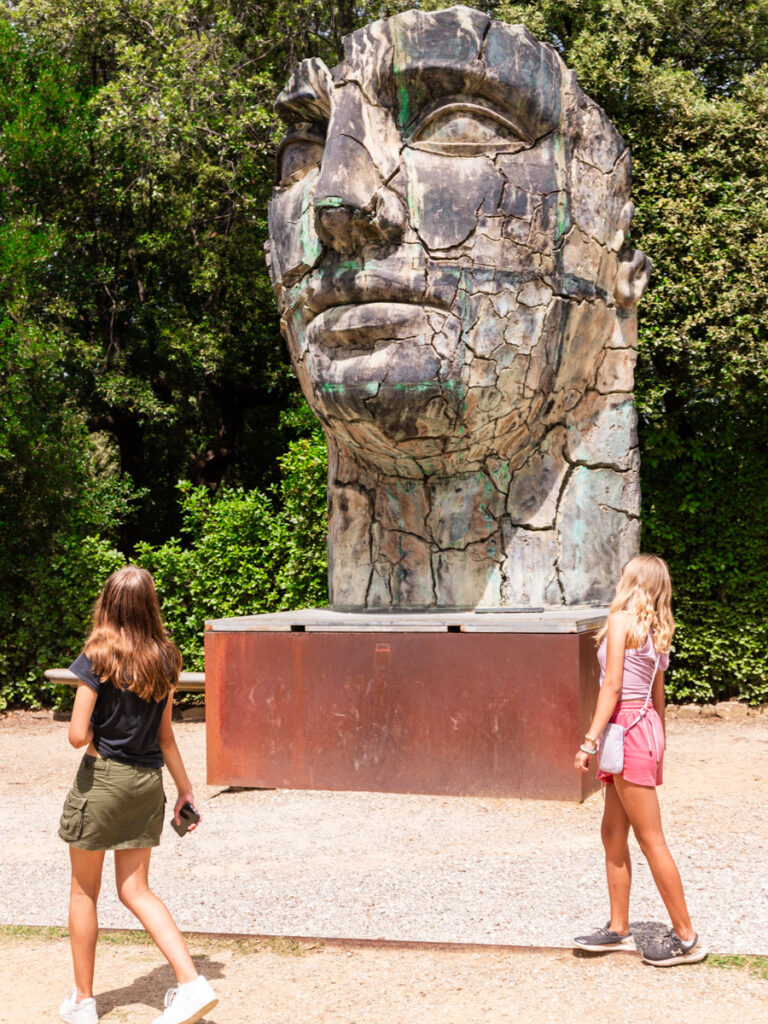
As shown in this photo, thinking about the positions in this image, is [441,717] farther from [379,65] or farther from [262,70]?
[262,70]

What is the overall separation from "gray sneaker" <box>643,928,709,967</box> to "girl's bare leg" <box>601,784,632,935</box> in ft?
0.37

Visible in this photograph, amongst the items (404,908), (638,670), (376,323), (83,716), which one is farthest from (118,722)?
(376,323)

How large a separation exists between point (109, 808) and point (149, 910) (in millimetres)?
284

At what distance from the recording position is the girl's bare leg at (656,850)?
3.04 metres

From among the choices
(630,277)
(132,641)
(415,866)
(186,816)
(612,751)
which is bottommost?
(415,866)

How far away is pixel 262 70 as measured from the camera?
10.8 m

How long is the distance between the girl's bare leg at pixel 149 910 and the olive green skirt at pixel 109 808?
0.14 feet

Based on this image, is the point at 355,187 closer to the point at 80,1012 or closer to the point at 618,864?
the point at 618,864

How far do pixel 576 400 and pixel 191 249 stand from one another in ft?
21.0

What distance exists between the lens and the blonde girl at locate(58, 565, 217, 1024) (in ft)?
9.14

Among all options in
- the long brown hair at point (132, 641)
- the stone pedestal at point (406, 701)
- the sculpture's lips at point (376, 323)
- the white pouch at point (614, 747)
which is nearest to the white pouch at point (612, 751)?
the white pouch at point (614, 747)

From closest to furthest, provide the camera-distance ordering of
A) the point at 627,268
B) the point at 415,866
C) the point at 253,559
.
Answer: the point at 415,866 → the point at 627,268 → the point at 253,559

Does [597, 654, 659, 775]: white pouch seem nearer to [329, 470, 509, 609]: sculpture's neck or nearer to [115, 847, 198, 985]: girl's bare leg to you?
[115, 847, 198, 985]: girl's bare leg

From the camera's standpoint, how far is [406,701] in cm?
512
